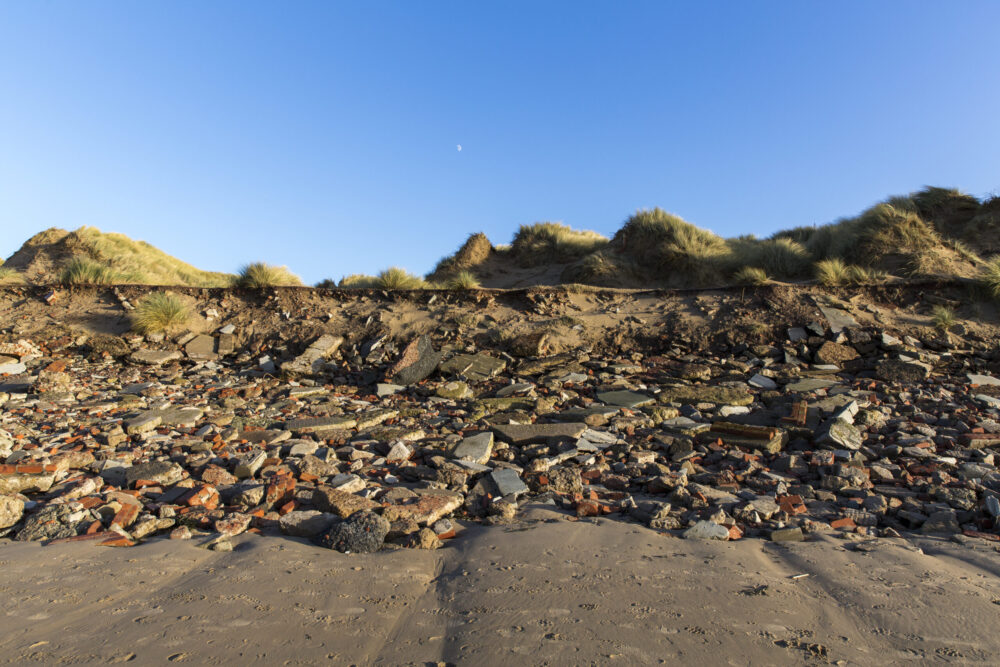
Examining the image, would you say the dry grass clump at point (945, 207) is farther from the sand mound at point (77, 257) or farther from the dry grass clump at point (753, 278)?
the sand mound at point (77, 257)

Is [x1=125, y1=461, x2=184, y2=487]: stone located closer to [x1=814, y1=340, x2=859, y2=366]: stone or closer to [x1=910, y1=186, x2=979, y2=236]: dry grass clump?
[x1=814, y1=340, x2=859, y2=366]: stone

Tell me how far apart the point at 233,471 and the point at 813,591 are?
4.00m

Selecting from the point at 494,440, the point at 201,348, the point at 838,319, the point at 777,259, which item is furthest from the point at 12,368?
the point at 777,259

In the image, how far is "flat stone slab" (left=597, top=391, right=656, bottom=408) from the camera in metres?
6.68

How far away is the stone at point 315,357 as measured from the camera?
350 inches

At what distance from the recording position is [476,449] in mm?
4922

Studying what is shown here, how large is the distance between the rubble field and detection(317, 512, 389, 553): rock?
0.01 m

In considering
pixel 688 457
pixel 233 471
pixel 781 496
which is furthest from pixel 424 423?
pixel 781 496

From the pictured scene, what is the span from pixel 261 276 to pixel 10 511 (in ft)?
29.0

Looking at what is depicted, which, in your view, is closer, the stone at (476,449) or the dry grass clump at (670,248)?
the stone at (476,449)

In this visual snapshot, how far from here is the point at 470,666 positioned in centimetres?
176

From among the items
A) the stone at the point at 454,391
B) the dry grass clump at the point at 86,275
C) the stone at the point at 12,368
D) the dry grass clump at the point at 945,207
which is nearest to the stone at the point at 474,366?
the stone at the point at 454,391

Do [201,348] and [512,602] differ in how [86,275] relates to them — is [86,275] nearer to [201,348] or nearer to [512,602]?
[201,348]

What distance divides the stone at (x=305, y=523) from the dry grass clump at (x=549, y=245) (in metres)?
14.4
